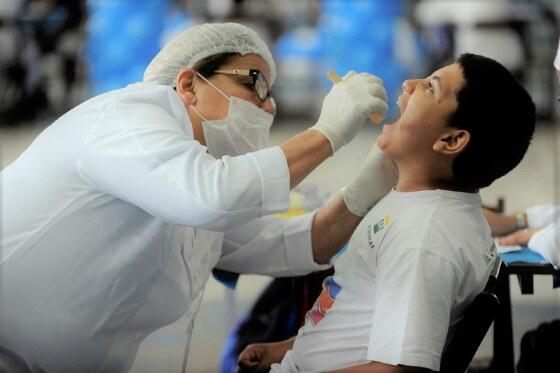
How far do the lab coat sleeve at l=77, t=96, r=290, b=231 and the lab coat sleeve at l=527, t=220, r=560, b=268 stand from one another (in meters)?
0.66

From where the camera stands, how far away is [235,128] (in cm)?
152

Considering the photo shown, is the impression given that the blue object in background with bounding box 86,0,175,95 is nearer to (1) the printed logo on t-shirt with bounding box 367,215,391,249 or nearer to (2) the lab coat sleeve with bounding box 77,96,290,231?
(2) the lab coat sleeve with bounding box 77,96,290,231

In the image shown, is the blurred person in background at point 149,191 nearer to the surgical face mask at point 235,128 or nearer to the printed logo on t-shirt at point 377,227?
the surgical face mask at point 235,128

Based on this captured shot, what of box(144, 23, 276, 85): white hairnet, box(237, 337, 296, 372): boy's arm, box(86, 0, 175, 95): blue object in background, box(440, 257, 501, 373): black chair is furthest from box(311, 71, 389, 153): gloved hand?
box(86, 0, 175, 95): blue object in background

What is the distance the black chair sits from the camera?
1324mm

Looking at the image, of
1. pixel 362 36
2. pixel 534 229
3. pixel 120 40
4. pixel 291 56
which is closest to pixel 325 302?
pixel 534 229

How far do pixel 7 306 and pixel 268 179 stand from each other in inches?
20.9

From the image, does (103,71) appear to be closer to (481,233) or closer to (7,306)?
(7,306)

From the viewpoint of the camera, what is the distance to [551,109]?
2.67 metres

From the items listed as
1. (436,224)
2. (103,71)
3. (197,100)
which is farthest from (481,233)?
(103,71)

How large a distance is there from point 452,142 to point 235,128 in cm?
39

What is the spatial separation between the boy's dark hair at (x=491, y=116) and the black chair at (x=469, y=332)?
0.22 m

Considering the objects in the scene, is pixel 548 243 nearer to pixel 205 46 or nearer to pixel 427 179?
pixel 427 179

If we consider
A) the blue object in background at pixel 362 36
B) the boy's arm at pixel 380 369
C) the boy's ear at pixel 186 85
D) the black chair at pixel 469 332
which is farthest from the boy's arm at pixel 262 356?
the blue object in background at pixel 362 36
